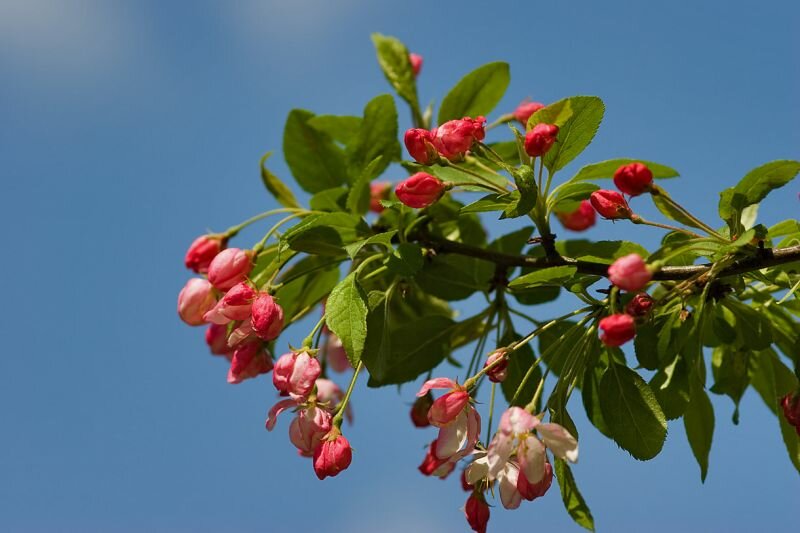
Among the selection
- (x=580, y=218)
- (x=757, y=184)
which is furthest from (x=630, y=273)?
(x=580, y=218)

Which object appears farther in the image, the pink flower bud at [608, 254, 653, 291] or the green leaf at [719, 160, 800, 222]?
the green leaf at [719, 160, 800, 222]

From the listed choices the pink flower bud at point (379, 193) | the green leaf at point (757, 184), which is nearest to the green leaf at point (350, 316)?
the green leaf at point (757, 184)

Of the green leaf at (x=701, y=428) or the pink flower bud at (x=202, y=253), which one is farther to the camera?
the pink flower bud at (x=202, y=253)

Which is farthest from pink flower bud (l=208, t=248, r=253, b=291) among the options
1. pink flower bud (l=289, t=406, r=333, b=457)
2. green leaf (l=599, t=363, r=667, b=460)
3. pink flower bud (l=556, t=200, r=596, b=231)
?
pink flower bud (l=556, t=200, r=596, b=231)

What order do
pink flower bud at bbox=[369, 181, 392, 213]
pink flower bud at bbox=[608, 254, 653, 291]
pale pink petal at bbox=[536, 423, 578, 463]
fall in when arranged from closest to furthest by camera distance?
1. pink flower bud at bbox=[608, 254, 653, 291]
2. pale pink petal at bbox=[536, 423, 578, 463]
3. pink flower bud at bbox=[369, 181, 392, 213]

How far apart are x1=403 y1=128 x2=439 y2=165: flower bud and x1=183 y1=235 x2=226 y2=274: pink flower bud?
570 millimetres

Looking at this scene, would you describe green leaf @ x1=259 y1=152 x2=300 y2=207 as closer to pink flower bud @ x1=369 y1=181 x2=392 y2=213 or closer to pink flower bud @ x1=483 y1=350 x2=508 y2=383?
pink flower bud @ x1=369 y1=181 x2=392 y2=213

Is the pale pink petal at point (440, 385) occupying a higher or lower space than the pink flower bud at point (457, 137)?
lower

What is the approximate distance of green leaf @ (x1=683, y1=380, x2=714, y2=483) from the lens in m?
1.84

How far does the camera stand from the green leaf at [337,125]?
2.13 meters

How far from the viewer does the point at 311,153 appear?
2.16 metres

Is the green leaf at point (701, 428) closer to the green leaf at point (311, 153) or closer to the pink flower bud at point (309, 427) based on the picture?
the pink flower bud at point (309, 427)

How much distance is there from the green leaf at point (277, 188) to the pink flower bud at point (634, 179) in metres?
0.97

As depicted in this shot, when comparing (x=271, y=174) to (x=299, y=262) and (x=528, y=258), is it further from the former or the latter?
(x=528, y=258)
